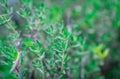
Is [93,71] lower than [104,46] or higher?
lower

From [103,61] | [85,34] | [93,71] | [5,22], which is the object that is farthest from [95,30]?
[5,22]

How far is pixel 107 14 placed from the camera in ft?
10.3

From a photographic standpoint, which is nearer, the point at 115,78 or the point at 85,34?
the point at 115,78

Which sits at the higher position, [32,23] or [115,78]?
[32,23]

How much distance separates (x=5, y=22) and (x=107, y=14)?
1587mm

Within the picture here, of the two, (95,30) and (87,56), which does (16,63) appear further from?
(95,30)

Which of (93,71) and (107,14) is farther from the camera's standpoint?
(107,14)

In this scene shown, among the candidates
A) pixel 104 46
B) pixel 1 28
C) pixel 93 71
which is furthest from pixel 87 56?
pixel 1 28

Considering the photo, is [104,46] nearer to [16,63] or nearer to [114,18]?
[114,18]

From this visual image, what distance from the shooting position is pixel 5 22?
73.6 inches

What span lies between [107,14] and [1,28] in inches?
47.5

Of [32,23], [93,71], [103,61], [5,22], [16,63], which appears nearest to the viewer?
[16,63]

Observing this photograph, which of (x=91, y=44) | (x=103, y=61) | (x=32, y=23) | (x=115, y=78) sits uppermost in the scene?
(x=32, y=23)

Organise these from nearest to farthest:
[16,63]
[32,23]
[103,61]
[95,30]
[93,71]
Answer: [16,63] < [32,23] < [93,71] < [103,61] < [95,30]
